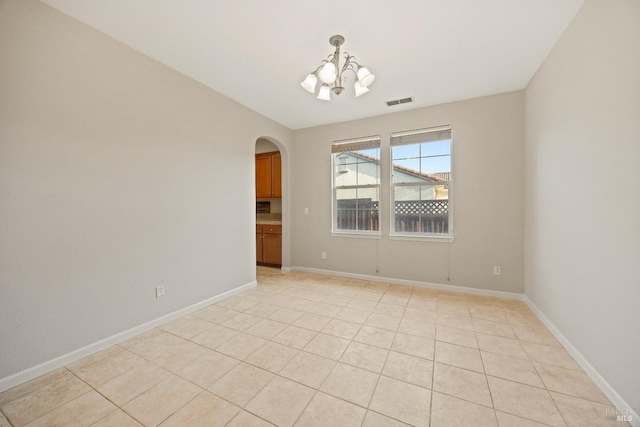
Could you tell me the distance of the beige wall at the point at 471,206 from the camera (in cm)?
320

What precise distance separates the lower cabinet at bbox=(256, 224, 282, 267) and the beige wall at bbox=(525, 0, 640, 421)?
398 cm

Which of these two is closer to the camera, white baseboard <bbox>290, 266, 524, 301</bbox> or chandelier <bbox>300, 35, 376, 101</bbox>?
chandelier <bbox>300, 35, 376, 101</bbox>

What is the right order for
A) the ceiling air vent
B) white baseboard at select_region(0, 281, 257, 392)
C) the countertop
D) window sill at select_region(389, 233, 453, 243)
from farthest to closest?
the countertop → window sill at select_region(389, 233, 453, 243) → the ceiling air vent → white baseboard at select_region(0, 281, 257, 392)

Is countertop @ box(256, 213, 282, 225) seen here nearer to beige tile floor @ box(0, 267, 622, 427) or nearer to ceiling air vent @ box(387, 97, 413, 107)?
beige tile floor @ box(0, 267, 622, 427)

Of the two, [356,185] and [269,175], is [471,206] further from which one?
[269,175]

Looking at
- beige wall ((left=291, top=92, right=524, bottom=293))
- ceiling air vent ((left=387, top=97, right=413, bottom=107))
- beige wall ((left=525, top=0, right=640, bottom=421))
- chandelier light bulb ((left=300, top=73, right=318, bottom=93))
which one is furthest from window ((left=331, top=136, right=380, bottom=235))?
beige wall ((left=525, top=0, right=640, bottom=421))

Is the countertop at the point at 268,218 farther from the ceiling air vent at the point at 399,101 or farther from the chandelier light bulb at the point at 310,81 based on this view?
the chandelier light bulb at the point at 310,81

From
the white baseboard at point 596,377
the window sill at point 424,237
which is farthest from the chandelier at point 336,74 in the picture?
the white baseboard at point 596,377

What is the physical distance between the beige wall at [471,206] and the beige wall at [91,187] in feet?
8.18

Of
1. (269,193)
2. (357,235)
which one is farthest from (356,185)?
(269,193)

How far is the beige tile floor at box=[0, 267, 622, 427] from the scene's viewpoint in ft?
4.66

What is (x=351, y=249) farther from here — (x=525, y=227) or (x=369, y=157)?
(x=525, y=227)

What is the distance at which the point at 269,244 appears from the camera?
5.01 m

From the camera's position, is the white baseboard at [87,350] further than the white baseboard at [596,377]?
Yes
